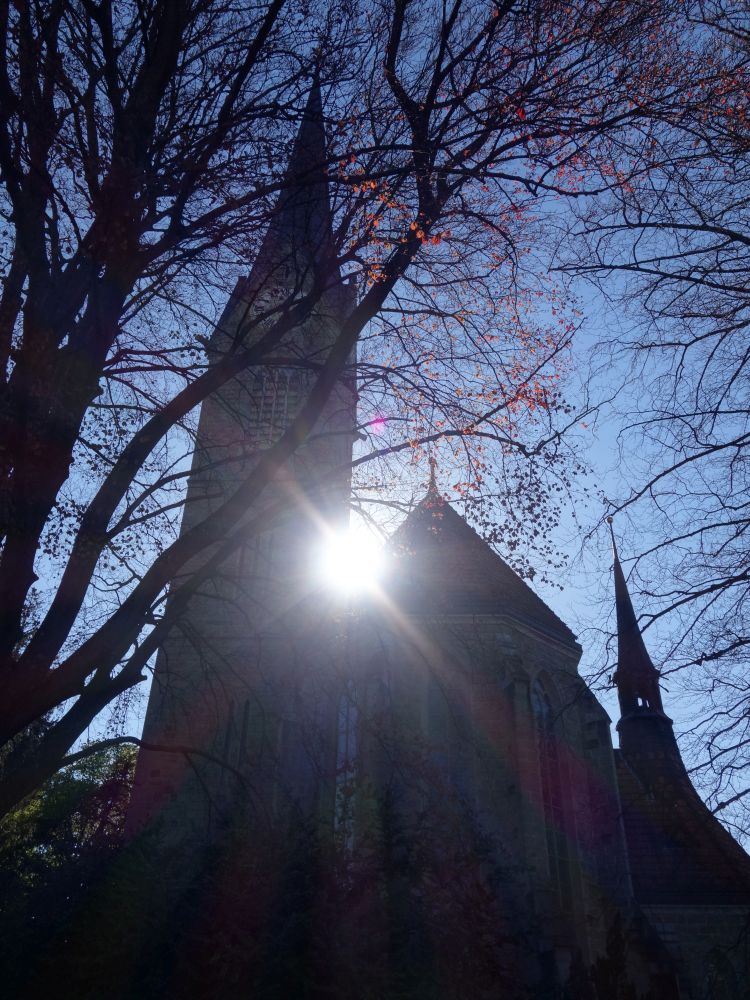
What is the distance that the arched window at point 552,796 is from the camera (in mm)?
16256

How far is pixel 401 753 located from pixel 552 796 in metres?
6.95

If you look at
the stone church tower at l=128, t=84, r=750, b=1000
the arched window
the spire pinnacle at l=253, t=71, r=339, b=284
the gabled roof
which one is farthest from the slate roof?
the spire pinnacle at l=253, t=71, r=339, b=284

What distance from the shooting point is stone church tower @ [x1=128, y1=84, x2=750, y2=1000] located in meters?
7.71

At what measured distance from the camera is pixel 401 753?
37.6ft

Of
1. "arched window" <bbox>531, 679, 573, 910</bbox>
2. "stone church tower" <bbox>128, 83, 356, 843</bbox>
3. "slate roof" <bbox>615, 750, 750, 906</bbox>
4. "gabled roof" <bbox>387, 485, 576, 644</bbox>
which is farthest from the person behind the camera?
"slate roof" <bbox>615, 750, 750, 906</bbox>

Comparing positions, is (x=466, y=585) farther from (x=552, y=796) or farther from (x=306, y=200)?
(x=306, y=200)

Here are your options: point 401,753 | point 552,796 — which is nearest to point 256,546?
point 401,753

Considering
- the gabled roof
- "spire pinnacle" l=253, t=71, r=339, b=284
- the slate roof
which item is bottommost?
the slate roof

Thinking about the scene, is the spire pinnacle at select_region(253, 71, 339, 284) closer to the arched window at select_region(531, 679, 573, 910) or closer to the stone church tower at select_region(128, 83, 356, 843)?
the stone church tower at select_region(128, 83, 356, 843)

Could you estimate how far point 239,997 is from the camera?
22.8 ft

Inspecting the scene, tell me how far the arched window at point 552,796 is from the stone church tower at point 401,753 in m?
0.05

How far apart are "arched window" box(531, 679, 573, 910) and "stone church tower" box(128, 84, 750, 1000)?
5 centimetres

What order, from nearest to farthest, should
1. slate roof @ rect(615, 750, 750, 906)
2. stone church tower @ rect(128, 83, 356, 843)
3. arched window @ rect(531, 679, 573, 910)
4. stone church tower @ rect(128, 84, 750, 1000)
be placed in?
stone church tower @ rect(128, 84, 750, 1000)
stone church tower @ rect(128, 83, 356, 843)
arched window @ rect(531, 679, 573, 910)
slate roof @ rect(615, 750, 750, 906)

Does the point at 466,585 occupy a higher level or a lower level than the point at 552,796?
higher
